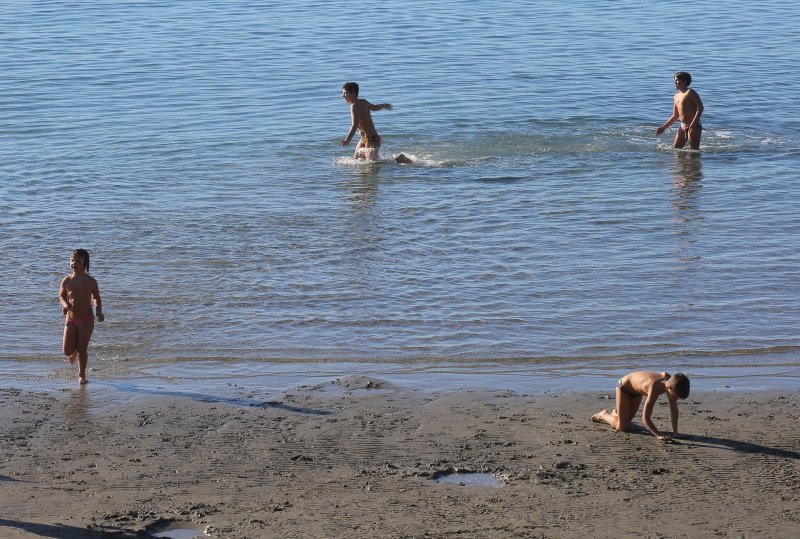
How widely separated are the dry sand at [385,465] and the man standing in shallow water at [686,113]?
9530 millimetres

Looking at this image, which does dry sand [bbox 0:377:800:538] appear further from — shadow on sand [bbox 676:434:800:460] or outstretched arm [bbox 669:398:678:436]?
outstretched arm [bbox 669:398:678:436]

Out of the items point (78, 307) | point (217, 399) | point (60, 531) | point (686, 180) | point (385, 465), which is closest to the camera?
point (60, 531)

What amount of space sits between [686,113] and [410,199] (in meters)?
4.99

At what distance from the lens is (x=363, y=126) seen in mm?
18953

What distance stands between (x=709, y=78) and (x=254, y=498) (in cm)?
1978

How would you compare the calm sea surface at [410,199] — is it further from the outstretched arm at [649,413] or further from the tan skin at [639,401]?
the outstretched arm at [649,413]

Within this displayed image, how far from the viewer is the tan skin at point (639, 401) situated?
8.98 metres

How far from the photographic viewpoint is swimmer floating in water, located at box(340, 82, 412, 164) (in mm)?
18547

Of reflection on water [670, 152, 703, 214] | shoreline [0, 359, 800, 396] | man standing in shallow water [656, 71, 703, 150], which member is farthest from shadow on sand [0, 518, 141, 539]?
man standing in shallow water [656, 71, 703, 150]

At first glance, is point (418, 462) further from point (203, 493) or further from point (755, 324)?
point (755, 324)

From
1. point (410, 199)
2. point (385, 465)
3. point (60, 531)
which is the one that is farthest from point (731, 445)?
point (410, 199)

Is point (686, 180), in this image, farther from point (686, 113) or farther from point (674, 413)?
point (674, 413)

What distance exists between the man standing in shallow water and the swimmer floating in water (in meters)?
4.30

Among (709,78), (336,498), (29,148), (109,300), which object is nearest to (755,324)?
(336,498)
